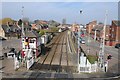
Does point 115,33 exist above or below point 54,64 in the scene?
above

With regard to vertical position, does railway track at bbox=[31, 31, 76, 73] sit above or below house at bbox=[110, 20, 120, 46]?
below

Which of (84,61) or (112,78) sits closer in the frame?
(112,78)

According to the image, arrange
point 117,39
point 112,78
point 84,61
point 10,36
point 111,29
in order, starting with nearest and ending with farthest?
point 112,78, point 84,61, point 117,39, point 111,29, point 10,36

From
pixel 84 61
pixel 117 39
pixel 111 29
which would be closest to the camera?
pixel 84 61

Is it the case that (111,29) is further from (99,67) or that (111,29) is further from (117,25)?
(99,67)

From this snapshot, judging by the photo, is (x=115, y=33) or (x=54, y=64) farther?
(x=115, y=33)

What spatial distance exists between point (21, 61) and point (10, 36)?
6350cm

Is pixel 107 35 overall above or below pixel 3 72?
above

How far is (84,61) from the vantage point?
1011 inches

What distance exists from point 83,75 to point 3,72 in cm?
796

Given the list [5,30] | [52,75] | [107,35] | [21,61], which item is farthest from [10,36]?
[52,75]

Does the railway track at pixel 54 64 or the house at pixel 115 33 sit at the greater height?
the house at pixel 115 33

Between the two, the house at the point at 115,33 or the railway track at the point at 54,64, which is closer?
the railway track at the point at 54,64

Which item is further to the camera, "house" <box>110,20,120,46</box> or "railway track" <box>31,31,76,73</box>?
"house" <box>110,20,120,46</box>
